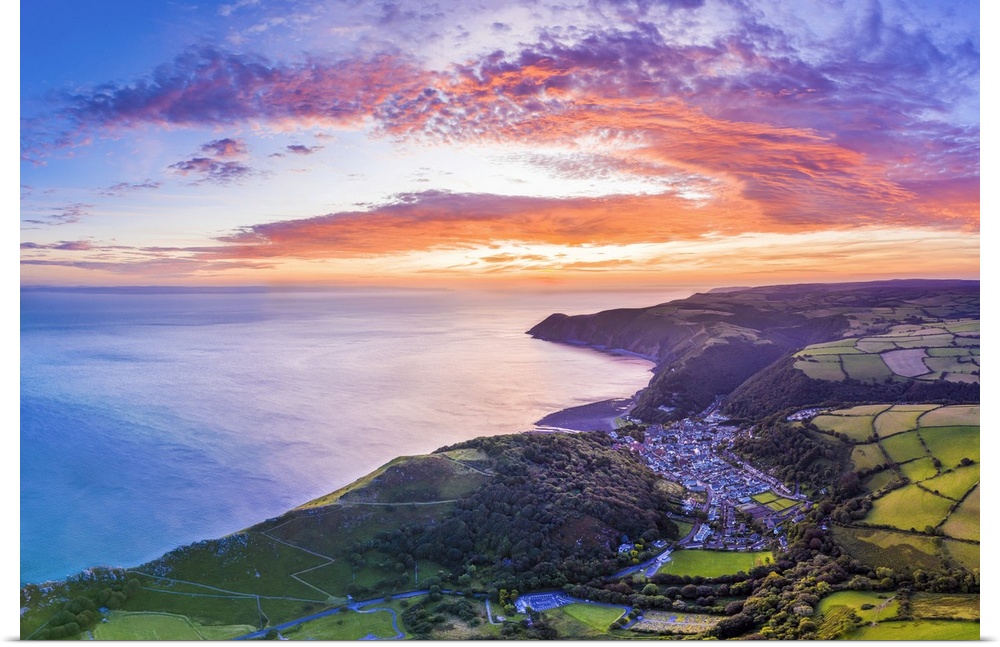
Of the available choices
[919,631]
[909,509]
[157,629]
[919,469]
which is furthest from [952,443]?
[157,629]

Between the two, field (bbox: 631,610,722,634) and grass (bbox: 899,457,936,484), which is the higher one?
grass (bbox: 899,457,936,484)

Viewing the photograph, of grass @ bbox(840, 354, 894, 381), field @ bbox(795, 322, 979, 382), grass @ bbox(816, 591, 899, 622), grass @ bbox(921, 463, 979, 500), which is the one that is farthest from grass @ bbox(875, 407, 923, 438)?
grass @ bbox(816, 591, 899, 622)

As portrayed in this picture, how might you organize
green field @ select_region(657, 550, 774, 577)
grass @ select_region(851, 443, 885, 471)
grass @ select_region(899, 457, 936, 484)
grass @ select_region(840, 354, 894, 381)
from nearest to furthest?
green field @ select_region(657, 550, 774, 577)
grass @ select_region(899, 457, 936, 484)
grass @ select_region(851, 443, 885, 471)
grass @ select_region(840, 354, 894, 381)

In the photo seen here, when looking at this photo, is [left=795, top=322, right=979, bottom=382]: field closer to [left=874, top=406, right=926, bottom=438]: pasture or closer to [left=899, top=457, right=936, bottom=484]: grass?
[left=874, top=406, right=926, bottom=438]: pasture

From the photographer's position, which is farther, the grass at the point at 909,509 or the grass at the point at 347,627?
the grass at the point at 909,509

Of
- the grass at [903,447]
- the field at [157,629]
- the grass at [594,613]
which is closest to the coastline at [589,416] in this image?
the grass at [903,447]

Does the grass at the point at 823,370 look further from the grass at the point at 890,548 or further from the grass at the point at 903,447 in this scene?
the grass at the point at 890,548

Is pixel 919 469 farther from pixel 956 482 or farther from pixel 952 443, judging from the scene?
pixel 956 482
